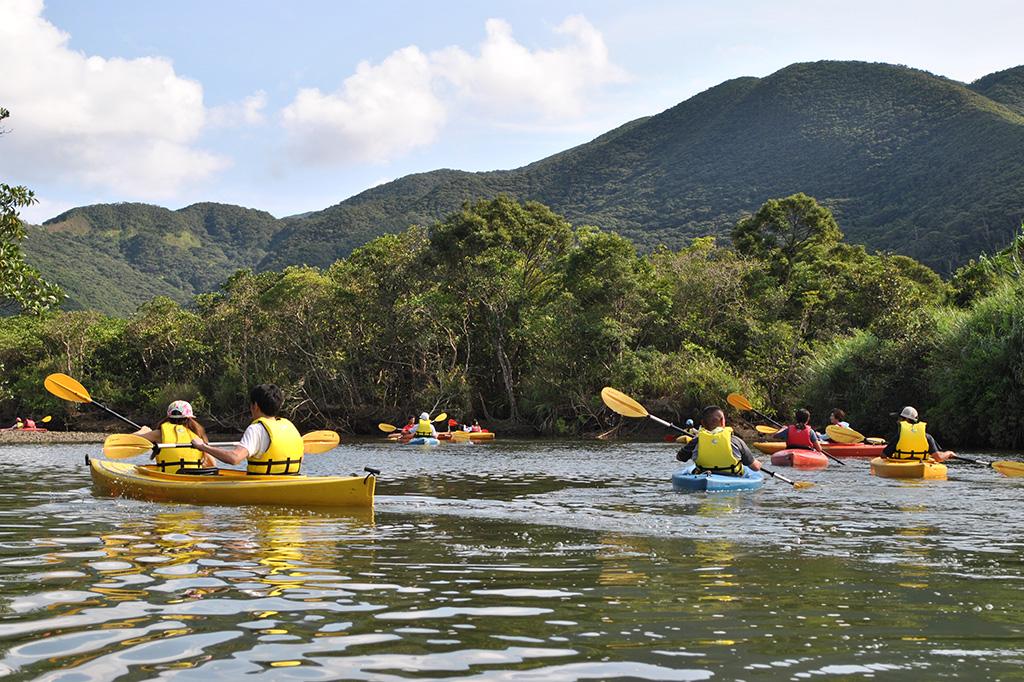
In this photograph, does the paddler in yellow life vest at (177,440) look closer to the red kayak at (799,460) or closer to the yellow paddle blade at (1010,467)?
the red kayak at (799,460)

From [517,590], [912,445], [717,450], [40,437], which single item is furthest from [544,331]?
[517,590]

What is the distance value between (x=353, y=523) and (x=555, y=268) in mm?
34423

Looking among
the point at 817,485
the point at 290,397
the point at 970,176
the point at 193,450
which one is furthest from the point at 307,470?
the point at 970,176

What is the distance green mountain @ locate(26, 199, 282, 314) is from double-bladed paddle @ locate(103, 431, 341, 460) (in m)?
93.6

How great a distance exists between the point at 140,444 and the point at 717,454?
7.27 m

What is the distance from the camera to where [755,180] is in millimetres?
101000

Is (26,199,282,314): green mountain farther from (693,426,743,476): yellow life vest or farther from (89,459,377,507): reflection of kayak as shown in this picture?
(693,426,743,476): yellow life vest

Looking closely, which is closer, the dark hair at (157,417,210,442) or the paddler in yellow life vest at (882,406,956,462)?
the dark hair at (157,417,210,442)

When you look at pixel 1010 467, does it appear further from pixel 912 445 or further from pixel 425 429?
pixel 425 429

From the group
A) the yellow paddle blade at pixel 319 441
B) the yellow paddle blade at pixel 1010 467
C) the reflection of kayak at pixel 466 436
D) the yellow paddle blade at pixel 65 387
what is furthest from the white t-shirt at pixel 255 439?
the reflection of kayak at pixel 466 436

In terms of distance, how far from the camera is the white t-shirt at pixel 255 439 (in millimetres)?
10172

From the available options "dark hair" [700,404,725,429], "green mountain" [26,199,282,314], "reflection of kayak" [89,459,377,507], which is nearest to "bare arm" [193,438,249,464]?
"reflection of kayak" [89,459,377,507]

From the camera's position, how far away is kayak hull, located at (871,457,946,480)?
588 inches

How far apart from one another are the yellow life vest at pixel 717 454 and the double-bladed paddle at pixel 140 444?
464cm
